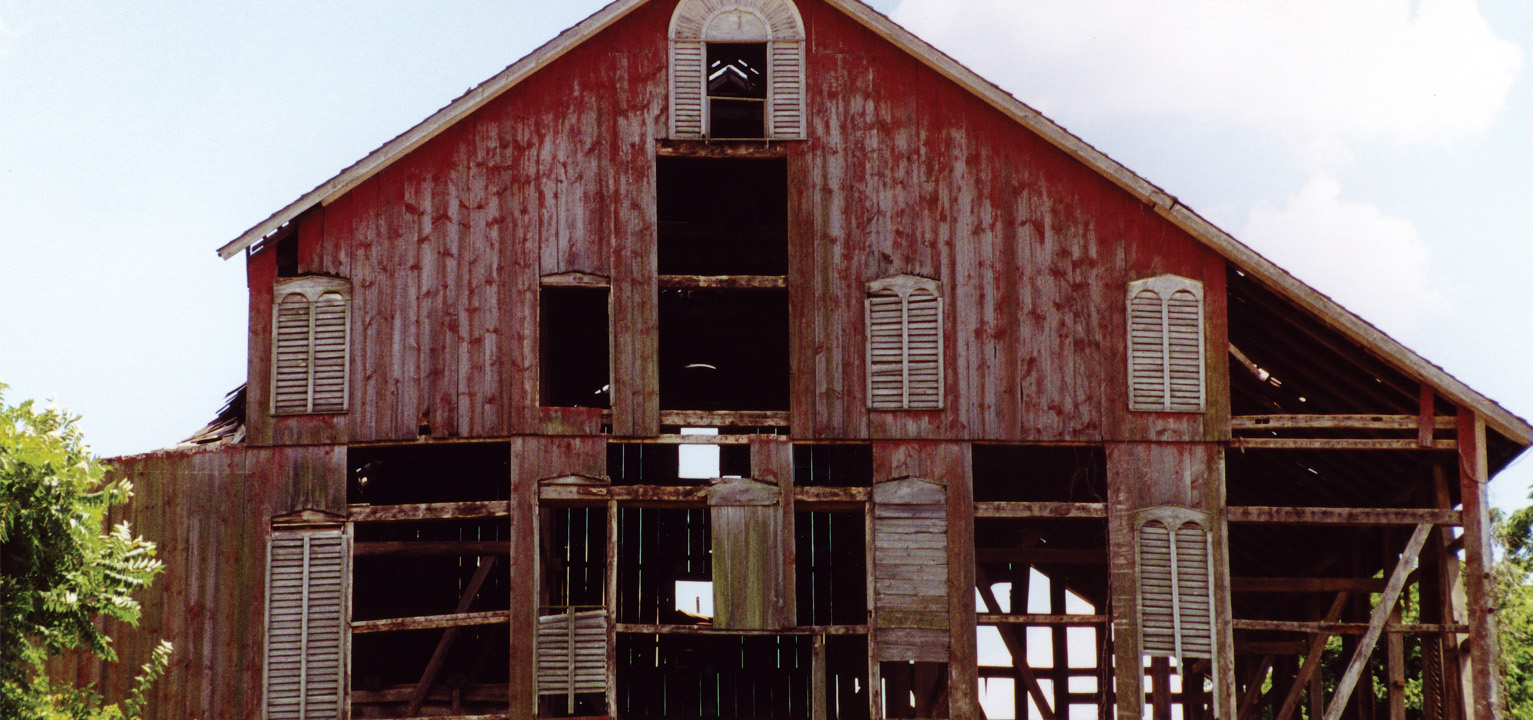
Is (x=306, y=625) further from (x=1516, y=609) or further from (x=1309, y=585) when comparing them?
(x=1516, y=609)

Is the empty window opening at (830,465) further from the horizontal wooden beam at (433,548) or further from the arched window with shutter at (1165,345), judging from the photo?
the horizontal wooden beam at (433,548)

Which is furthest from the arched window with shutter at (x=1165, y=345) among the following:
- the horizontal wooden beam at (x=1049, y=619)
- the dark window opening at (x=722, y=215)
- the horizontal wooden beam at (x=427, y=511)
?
the horizontal wooden beam at (x=427, y=511)

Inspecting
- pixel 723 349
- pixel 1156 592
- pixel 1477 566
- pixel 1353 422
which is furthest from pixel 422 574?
pixel 1477 566

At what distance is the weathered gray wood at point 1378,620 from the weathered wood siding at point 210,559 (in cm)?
1269

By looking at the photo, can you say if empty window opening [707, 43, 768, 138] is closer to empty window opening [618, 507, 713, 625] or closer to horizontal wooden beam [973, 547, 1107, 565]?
horizontal wooden beam [973, 547, 1107, 565]

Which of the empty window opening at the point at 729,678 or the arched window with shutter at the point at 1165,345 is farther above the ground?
the arched window with shutter at the point at 1165,345

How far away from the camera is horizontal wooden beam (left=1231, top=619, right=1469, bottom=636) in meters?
20.2

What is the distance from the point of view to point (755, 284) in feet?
68.9

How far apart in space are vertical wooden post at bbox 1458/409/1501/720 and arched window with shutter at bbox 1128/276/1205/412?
3408 millimetres

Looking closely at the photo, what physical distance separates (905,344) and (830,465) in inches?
316

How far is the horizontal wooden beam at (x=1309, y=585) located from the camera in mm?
22028

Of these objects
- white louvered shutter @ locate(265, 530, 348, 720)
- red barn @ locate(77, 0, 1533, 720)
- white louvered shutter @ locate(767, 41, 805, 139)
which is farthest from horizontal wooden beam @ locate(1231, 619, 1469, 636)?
white louvered shutter @ locate(265, 530, 348, 720)

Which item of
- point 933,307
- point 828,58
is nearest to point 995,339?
point 933,307

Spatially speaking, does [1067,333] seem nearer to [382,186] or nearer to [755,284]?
[755,284]
